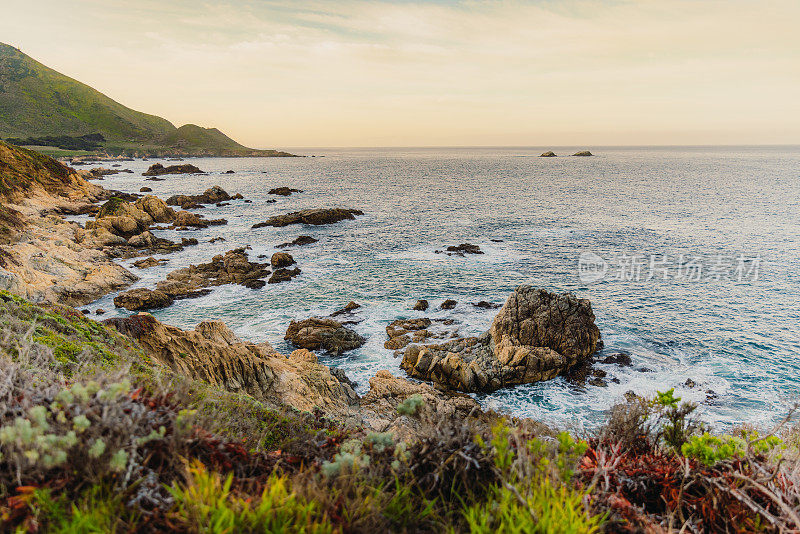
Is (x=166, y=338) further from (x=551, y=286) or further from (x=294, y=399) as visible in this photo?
(x=551, y=286)

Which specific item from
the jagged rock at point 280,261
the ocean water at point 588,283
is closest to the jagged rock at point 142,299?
the ocean water at point 588,283

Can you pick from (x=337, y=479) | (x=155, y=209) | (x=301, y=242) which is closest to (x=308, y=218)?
(x=301, y=242)

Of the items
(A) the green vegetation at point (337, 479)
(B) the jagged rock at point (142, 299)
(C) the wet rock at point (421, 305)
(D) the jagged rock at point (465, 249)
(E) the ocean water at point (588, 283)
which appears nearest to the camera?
(A) the green vegetation at point (337, 479)

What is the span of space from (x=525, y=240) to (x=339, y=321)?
102 feet

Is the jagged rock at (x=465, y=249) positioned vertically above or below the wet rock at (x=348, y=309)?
above

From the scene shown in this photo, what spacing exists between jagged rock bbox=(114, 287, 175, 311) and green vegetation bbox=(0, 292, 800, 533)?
92.7 ft

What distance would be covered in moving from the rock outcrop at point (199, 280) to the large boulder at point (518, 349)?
20313 mm

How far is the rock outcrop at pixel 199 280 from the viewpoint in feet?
96.7

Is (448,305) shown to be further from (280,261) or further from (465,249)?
(280,261)

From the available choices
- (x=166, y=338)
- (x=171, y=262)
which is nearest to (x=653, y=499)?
(x=166, y=338)

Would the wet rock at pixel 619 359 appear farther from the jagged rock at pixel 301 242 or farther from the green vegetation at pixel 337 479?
the jagged rock at pixel 301 242

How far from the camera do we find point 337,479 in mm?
3732

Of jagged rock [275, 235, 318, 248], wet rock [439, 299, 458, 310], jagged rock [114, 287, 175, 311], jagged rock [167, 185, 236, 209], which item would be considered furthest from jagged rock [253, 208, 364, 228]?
wet rock [439, 299, 458, 310]

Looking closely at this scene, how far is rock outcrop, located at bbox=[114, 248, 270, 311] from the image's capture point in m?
29.5
